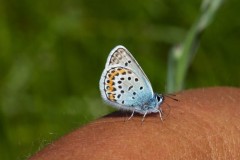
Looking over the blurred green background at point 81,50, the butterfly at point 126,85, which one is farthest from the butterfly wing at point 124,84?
the blurred green background at point 81,50

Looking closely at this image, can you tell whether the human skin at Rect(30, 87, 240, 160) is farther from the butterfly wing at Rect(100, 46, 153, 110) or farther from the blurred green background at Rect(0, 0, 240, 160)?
the blurred green background at Rect(0, 0, 240, 160)

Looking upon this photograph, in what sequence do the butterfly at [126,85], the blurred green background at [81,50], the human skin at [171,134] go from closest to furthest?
1. the human skin at [171,134]
2. the butterfly at [126,85]
3. the blurred green background at [81,50]

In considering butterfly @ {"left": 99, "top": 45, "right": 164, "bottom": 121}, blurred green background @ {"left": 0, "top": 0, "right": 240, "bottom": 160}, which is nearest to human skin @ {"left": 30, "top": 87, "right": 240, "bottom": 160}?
butterfly @ {"left": 99, "top": 45, "right": 164, "bottom": 121}

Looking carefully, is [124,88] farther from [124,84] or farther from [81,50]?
[81,50]

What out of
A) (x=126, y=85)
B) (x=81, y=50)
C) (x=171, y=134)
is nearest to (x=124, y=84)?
(x=126, y=85)

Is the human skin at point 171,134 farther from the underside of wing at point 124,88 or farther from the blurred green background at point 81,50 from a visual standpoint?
the blurred green background at point 81,50

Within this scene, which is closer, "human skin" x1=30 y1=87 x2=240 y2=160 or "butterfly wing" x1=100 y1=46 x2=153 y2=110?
"human skin" x1=30 y1=87 x2=240 y2=160

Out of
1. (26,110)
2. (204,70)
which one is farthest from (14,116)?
(204,70)
